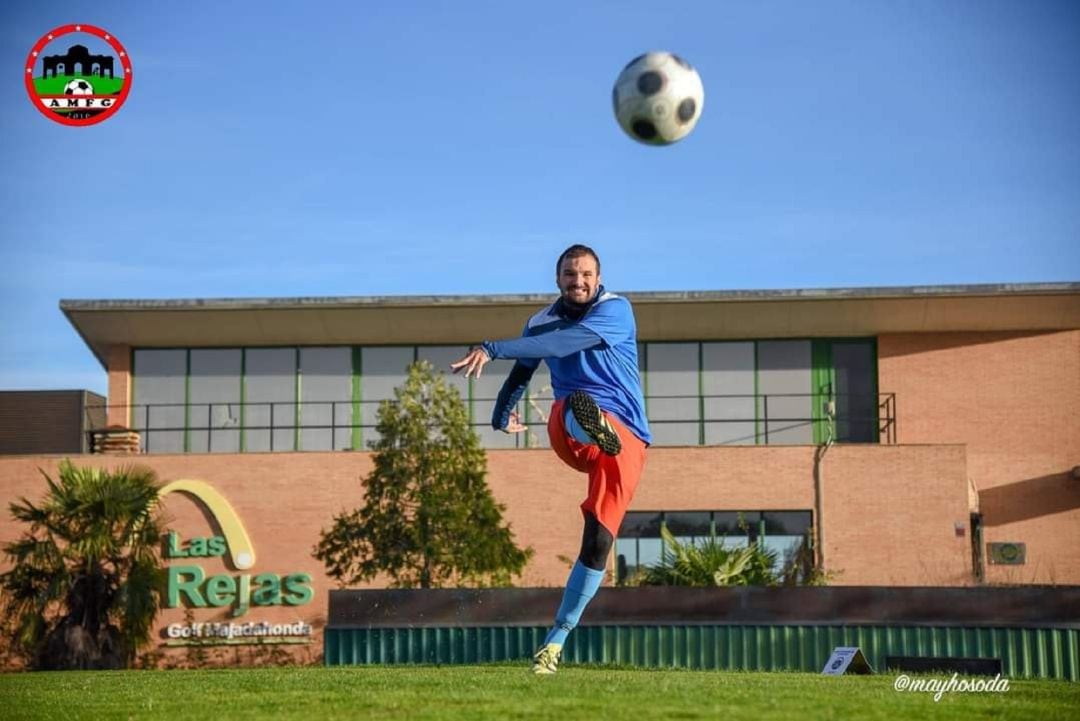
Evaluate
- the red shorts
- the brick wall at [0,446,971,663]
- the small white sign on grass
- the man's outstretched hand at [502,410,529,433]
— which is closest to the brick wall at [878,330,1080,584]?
the brick wall at [0,446,971,663]

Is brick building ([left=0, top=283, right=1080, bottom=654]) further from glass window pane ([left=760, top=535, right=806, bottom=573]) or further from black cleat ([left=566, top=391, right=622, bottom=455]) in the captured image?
black cleat ([left=566, top=391, right=622, bottom=455])

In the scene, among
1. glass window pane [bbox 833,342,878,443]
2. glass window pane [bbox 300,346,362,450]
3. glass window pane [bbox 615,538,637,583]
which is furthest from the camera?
glass window pane [bbox 300,346,362,450]

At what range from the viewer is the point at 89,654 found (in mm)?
25734

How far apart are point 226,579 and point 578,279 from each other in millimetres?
25353

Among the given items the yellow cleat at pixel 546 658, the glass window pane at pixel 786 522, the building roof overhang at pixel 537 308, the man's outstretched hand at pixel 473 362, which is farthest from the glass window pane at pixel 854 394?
the man's outstretched hand at pixel 473 362

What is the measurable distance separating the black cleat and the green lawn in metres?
14.7

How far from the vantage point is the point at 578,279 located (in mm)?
11172

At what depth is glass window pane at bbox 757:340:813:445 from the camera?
38.3 m

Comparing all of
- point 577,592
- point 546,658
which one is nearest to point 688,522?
point 546,658

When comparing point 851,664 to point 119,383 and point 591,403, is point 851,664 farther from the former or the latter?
point 119,383

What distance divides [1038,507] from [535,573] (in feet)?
42.2

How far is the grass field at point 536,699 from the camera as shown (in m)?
8.83

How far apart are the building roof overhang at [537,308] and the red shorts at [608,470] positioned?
82.2 ft

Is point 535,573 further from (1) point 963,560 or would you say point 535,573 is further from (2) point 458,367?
(2) point 458,367
